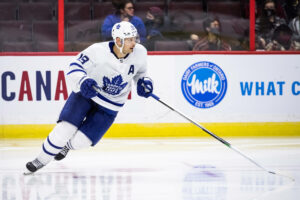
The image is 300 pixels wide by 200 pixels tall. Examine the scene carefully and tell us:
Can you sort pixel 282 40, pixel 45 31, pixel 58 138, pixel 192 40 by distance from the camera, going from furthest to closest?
pixel 282 40 → pixel 192 40 → pixel 45 31 → pixel 58 138

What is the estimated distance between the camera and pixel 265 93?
652 centimetres

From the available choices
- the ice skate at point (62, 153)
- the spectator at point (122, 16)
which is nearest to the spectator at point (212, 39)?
the spectator at point (122, 16)

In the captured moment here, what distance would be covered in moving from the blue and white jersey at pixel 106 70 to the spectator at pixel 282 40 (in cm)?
236

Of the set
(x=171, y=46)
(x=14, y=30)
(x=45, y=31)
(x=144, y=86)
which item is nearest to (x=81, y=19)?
(x=45, y=31)

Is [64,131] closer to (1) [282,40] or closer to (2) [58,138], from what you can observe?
(2) [58,138]

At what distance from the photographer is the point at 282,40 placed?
21.5 ft

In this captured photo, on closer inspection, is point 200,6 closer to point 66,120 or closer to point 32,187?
point 66,120

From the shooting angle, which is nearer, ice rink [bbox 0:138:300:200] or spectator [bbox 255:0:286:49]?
ice rink [bbox 0:138:300:200]

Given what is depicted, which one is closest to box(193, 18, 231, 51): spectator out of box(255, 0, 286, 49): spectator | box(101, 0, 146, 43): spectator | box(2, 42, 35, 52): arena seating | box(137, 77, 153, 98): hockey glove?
box(255, 0, 286, 49): spectator

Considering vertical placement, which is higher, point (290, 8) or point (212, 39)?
point (290, 8)

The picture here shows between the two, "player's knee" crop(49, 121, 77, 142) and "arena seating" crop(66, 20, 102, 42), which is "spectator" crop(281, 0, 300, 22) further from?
"player's knee" crop(49, 121, 77, 142)

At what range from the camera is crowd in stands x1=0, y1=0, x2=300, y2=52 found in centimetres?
620

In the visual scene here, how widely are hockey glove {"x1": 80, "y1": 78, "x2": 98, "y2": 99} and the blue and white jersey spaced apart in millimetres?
121

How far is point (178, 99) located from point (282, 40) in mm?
1141
